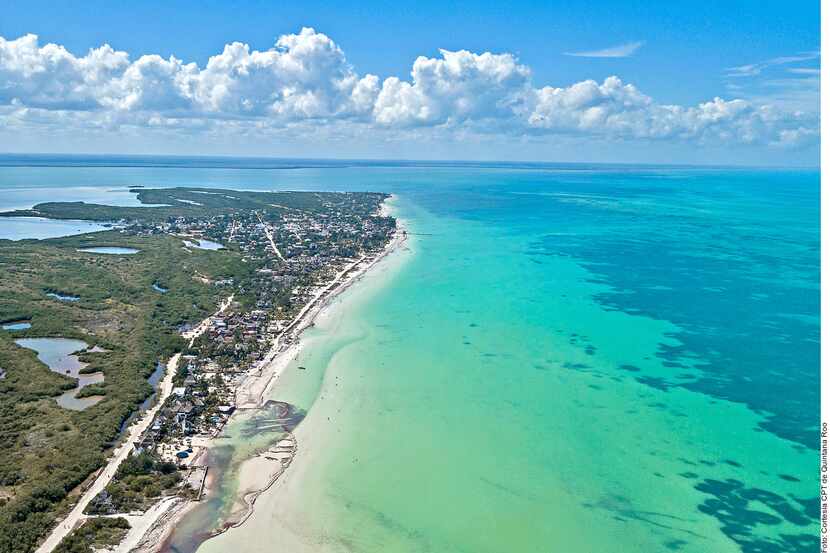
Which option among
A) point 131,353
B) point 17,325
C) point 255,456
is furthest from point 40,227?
point 255,456

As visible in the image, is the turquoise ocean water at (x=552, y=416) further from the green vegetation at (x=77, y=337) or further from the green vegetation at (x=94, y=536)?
the green vegetation at (x=77, y=337)

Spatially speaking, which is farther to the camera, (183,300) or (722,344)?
(183,300)

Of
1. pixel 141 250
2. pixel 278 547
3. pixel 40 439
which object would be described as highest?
pixel 141 250

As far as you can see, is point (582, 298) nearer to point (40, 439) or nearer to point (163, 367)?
point (163, 367)

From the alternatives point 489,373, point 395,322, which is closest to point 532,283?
point 395,322

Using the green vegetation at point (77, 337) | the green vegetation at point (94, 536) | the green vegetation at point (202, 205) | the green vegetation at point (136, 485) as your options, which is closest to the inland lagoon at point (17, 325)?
the green vegetation at point (77, 337)

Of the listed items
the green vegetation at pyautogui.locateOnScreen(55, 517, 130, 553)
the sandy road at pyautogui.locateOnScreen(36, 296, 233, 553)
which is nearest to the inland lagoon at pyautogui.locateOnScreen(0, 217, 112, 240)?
the sandy road at pyautogui.locateOnScreen(36, 296, 233, 553)
